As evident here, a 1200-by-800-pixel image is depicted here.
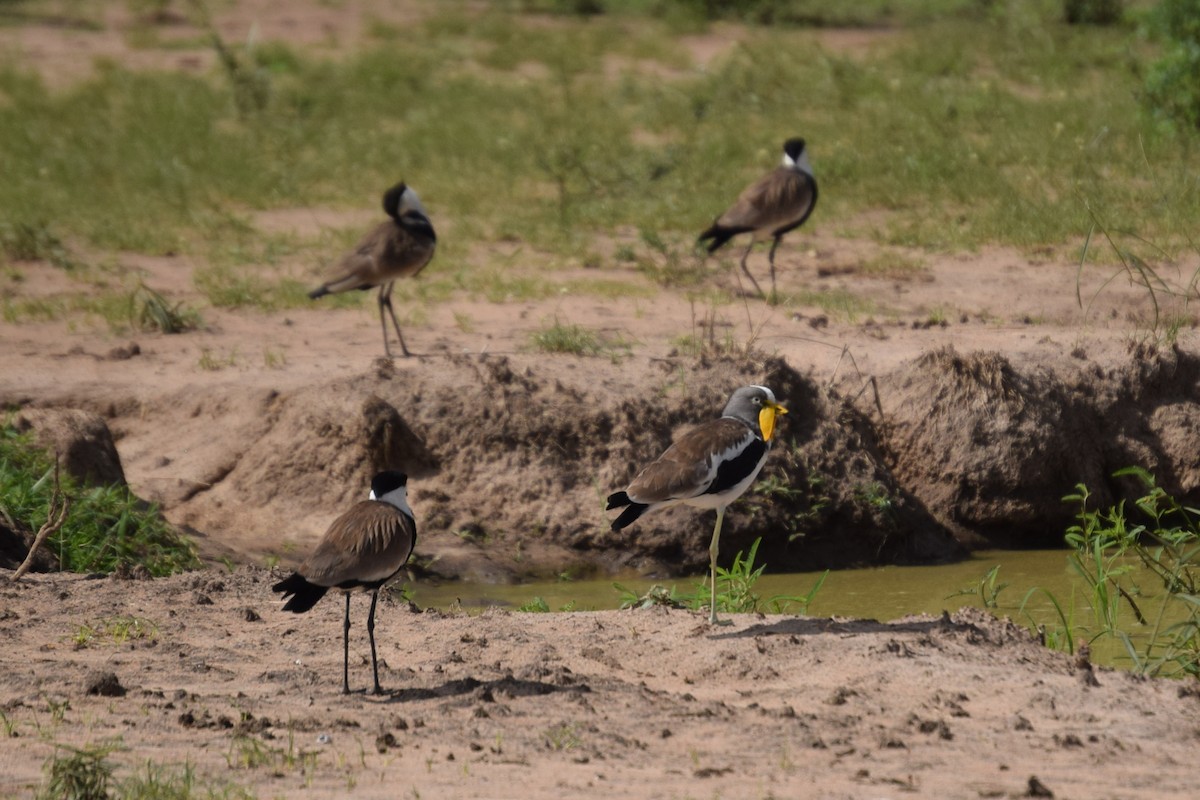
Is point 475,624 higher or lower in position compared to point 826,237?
lower

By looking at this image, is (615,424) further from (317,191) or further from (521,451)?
(317,191)

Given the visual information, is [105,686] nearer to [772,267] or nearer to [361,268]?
[361,268]

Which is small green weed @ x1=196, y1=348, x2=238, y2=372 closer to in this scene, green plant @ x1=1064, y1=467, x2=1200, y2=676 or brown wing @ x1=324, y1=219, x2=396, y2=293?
brown wing @ x1=324, y1=219, x2=396, y2=293

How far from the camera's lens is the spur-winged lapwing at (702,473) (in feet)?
21.1

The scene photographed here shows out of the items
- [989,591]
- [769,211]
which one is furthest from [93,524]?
[769,211]

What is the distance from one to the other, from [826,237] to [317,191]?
167 inches

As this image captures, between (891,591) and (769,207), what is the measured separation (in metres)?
3.59

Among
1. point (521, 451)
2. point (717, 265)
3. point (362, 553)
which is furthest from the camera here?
point (717, 265)

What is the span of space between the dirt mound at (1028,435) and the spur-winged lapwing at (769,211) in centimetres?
226

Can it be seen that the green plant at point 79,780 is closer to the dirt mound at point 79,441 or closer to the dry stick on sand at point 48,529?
the dry stick on sand at point 48,529

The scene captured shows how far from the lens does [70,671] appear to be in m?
5.55

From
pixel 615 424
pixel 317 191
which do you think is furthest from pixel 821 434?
pixel 317 191

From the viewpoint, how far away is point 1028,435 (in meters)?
8.81

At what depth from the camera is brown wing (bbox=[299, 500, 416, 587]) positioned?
532 centimetres
